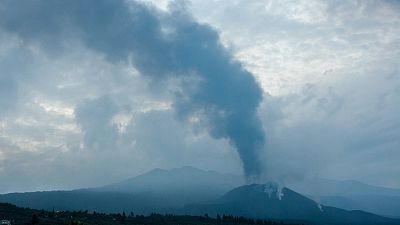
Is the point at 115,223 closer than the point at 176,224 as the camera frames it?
Yes

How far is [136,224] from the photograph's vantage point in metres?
181

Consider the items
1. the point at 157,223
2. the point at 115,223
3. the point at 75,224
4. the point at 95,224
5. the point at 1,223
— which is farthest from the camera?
the point at 157,223

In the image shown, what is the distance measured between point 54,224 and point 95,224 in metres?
17.1

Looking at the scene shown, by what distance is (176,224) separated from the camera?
200 meters

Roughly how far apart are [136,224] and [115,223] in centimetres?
1097

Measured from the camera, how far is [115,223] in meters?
172

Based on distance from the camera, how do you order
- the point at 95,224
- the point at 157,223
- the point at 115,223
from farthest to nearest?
1. the point at 157,223
2. the point at 115,223
3. the point at 95,224

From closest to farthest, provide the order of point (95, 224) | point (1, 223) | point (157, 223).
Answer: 1. point (1, 223)
2. point (95, 224)
3. point (157, 223)

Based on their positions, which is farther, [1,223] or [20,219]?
[20,219]

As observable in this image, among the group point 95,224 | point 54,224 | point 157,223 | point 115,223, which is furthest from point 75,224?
point 157,223

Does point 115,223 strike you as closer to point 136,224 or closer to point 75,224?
point 136,224

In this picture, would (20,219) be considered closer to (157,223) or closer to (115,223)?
(115,223)

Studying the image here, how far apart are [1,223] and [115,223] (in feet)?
145

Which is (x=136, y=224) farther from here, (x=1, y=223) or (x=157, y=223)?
(x=1, y=223)
